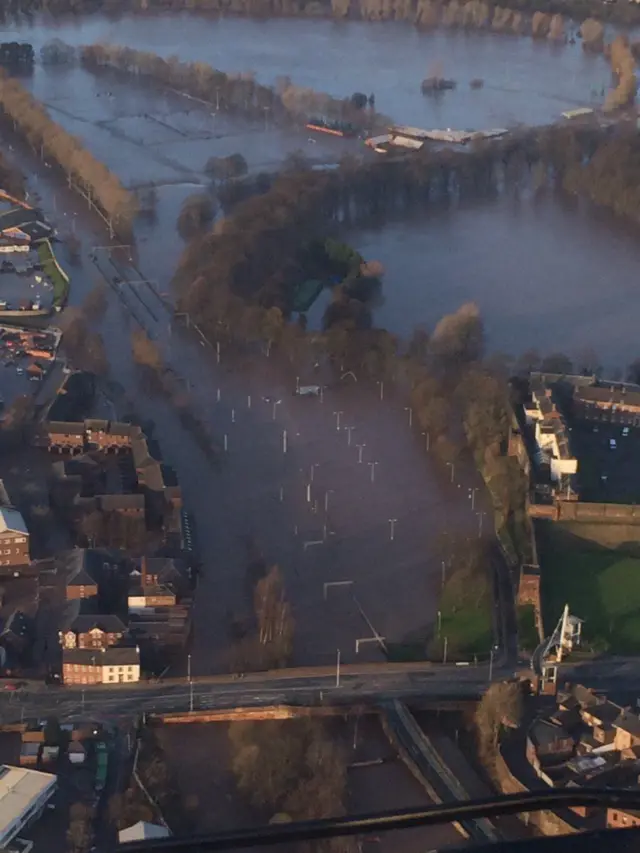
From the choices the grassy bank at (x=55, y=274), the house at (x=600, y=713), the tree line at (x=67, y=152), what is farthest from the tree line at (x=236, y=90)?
the house at (x=600, y=713)

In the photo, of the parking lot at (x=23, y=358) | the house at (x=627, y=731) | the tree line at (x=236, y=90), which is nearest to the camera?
the house at (x=627, y=731)

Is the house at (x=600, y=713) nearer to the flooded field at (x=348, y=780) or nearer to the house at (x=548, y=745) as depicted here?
the house at (x=548, y=745)

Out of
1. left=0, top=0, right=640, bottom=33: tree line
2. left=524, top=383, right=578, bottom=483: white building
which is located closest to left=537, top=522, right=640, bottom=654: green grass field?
left=524, top=383, right=578, bottom=483: white building

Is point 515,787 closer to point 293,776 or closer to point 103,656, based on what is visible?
point 293,776

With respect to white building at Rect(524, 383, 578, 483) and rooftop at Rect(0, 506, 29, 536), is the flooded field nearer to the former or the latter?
rooftop at Rect(0, 506, 29, 536)

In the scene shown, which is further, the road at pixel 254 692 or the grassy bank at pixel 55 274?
the grassy bank at pixel 55 274

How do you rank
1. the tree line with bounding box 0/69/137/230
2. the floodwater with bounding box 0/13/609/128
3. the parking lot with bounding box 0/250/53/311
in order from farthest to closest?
the floodwater with bounding box 0/13/609/128 → the tree line with bounding box 0/69/137/230 → the parking lot with bounding box 0/250/53/311

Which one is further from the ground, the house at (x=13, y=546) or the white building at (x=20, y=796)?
the house at (x=13, y=546)
